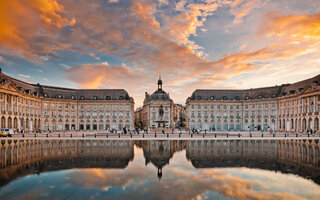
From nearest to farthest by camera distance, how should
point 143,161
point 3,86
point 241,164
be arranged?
point 241,164 → point 143,161 → point 3,86

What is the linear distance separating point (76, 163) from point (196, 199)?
1196 centimetres

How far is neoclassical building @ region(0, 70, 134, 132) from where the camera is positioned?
83.4 meters

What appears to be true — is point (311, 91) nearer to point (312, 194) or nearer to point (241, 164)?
point (241, 164)

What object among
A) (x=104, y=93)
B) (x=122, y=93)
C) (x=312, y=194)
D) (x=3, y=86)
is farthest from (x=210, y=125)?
(x=312, y=194)

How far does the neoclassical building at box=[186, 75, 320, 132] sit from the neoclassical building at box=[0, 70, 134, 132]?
32.1 metres

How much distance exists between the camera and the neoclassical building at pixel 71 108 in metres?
83.4

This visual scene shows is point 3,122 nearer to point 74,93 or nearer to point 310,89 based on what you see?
point 74,93

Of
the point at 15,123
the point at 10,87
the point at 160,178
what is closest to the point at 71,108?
the point at 15,123

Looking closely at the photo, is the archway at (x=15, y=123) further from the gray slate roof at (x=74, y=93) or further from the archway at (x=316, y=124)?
the archway at (x=316, y=124)

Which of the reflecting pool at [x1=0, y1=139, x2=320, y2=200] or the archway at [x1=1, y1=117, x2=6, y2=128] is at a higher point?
the archway at [x1=1, y1=117, x2=6, y2=128]

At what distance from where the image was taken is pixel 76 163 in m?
19.3

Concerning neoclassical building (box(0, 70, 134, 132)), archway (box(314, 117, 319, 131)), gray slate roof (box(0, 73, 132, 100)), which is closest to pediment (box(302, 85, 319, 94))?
archway (box(314, 117, 319, 131))

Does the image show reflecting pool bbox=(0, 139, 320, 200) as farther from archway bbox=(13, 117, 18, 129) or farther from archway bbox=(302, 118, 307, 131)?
archway bbox=(13, 117, 18, 129)

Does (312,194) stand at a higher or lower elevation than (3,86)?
lower
